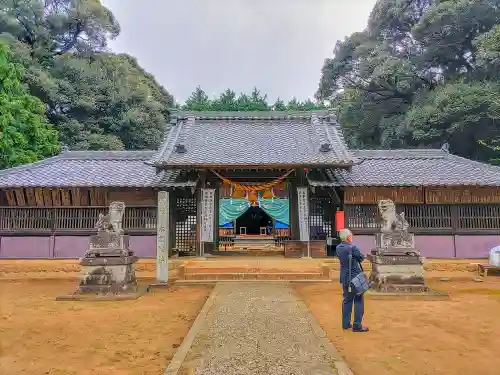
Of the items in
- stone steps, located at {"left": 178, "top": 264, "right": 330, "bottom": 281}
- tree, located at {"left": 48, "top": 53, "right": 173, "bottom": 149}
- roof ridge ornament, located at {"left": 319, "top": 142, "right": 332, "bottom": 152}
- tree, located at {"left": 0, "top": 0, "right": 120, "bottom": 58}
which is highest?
tree, located at {"left": 0, "top": 0, "right": 120, "bottom": 58}

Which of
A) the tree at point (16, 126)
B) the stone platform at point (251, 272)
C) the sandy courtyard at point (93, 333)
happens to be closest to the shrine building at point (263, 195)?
the stone platform at point (251, 272)

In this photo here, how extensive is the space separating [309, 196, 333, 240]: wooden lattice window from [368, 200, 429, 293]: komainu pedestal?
18.3 feet

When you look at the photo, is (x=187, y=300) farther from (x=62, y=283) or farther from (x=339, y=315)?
(x=62, y=283)

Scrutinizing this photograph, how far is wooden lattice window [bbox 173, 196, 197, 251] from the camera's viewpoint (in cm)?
1623

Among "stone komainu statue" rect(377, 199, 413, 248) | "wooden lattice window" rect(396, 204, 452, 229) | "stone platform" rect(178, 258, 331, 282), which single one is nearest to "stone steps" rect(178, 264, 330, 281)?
"stone platform" rect(178, 258, 331, 282)

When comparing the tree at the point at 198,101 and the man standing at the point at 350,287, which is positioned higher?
the tree at the point at 198,101

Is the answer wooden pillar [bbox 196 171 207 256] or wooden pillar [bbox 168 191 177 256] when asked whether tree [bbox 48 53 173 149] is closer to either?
wooden pillar [bbox 168 191 177 256]

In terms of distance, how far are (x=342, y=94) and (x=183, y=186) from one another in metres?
26.8

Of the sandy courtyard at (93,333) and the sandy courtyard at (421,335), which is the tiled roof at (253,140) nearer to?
the sandy courtyard at (93,333)

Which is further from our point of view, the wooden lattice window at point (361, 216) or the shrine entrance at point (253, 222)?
the shrine entrance at point (253, 222)

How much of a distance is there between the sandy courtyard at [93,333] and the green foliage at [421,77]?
874 inches

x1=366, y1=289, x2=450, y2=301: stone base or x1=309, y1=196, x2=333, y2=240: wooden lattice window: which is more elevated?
x1=309, y1=196, x2=333, y2=240: wooden lattice window

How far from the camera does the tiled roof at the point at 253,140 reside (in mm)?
13781

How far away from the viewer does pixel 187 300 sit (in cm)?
980
